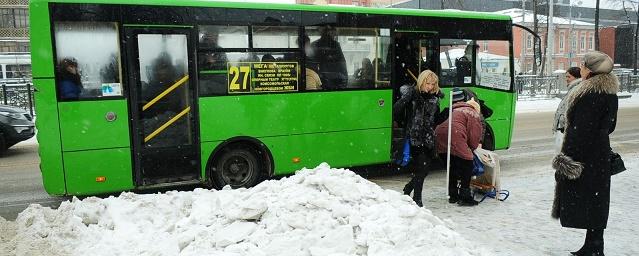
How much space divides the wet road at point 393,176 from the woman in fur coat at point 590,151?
3.68 meters

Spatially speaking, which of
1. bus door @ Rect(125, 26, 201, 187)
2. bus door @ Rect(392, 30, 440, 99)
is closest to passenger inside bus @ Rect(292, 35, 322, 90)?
A: bus door @ Rect(392, 30, 440, 99)

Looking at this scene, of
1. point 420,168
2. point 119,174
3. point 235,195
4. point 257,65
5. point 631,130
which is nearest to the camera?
point 235,195

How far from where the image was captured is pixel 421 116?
6574 mm

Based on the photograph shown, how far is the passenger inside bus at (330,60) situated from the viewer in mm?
8266

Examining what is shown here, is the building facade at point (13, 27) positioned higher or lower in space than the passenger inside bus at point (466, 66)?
higher

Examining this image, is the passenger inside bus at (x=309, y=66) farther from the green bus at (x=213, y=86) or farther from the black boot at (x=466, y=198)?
the black boot at (x=466, y=198)

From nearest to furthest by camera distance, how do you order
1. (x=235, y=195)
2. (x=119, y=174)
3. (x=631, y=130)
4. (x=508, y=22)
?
1. (x=235, y=195)
2. (x=119, y=174)
3. (x=508, y=22)
4. (x=631, y=130)

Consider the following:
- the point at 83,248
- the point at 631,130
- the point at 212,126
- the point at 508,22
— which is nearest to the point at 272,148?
the point at 212,126

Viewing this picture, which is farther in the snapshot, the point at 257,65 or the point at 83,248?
the point at 257,65

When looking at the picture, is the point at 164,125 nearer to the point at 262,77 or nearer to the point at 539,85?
the point at 262,77

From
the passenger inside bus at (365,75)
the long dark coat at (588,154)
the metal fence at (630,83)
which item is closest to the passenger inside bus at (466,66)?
the passenger inside bus at (365,75)

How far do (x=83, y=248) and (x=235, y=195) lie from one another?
1.60 metres

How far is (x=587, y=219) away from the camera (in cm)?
481

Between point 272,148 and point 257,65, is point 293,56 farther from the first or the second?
point 272,148
